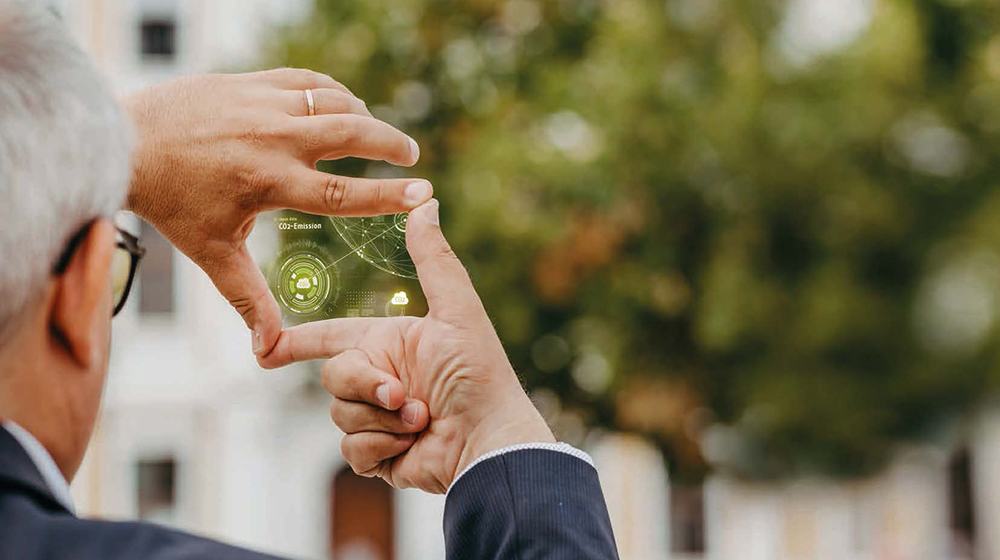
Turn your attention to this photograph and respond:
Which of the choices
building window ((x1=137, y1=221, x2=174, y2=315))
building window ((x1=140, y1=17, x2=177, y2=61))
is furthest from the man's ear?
building window ((x1=140, y1=17, x2=177, y2=61))

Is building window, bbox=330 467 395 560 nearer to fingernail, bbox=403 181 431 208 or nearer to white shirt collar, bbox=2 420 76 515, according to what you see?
fingernail, bbox=403 181 431 208

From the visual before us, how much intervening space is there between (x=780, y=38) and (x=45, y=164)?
746 cm

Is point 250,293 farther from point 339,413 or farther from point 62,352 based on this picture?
point 62,352

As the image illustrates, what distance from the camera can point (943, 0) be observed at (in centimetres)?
761

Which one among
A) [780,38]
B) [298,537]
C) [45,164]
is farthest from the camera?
[298,537]

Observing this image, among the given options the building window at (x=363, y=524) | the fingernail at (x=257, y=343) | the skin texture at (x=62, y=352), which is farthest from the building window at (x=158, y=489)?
the skin texture at (x=62, y=352)

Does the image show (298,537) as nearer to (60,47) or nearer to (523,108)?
(523,108)

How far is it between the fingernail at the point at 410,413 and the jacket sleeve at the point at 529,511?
0.18 m

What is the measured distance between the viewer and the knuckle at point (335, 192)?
138 cm

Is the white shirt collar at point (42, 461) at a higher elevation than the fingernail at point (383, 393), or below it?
below

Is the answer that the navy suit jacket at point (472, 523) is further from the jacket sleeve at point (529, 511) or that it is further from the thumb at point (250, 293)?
the thumb at point (250, 293)

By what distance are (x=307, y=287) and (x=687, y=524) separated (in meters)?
13.9

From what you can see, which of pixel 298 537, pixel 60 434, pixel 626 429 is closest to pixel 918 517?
pixel 298 537

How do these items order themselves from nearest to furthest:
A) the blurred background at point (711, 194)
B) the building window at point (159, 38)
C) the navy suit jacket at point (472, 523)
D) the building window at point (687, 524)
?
the navy suit jacket at point (472, 523)
the blurred background at point (711, 194)
the building window at point (159, 38)
the building window at point (687, 524)
